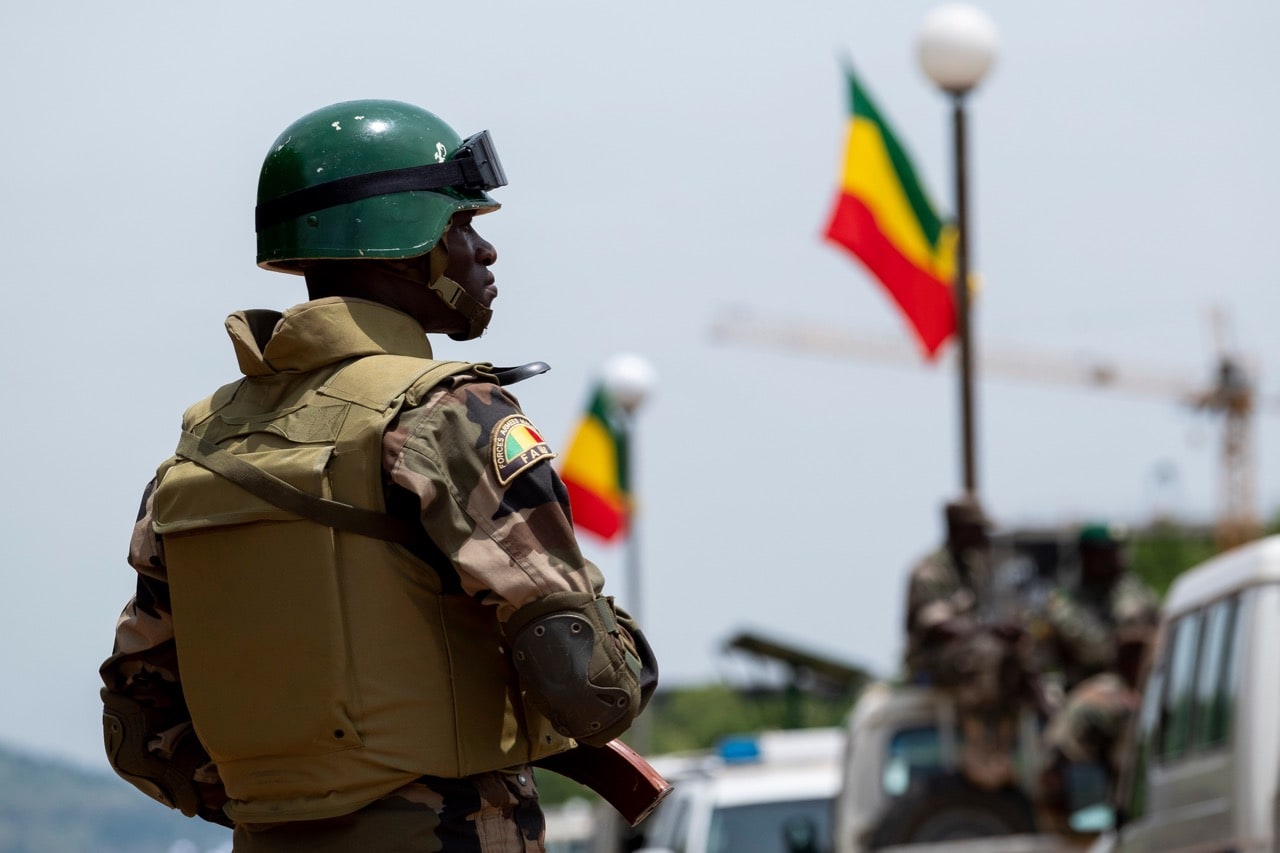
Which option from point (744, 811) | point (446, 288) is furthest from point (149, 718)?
point (744, 811)

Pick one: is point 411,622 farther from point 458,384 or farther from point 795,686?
point 795,686

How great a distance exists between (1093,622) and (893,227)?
3188 mm

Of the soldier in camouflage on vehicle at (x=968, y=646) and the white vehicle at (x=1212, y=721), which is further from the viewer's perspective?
the soldier in camouflage on vehicle at (x=968, y=646)

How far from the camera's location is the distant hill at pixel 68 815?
21.7 feet

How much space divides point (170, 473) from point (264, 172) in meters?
0.55

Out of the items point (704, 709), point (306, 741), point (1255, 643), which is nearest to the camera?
point (306, 741)

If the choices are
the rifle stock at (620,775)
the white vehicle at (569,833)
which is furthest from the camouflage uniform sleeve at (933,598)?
the rifle stock at (620,775)

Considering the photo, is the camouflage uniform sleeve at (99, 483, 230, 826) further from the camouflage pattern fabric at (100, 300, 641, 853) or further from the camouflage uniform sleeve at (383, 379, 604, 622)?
the camouflage uniform sleeve at (383, 379, 604, 622)

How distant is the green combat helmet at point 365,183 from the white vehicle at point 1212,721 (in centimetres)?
364

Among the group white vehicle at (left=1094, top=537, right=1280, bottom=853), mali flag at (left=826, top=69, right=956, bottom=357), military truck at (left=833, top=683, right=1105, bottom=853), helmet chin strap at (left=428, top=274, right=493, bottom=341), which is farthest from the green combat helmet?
mali flag at (left=826, top=69, right=956, bottom=357)

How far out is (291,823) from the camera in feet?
12.0

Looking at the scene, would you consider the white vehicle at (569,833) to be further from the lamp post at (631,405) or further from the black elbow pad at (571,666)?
the black elbow pad at (571,666)

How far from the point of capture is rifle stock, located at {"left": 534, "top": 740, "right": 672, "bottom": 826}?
152 inches

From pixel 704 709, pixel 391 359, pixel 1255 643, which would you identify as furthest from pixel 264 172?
pixel 704 709
